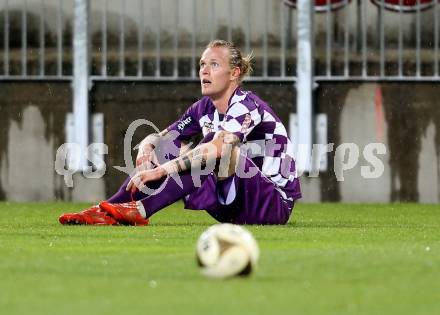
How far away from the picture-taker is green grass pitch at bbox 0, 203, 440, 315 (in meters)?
4.68

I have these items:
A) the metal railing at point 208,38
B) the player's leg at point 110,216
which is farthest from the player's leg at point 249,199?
the metal railing at point 208,38

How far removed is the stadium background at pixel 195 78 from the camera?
12383 millimetres

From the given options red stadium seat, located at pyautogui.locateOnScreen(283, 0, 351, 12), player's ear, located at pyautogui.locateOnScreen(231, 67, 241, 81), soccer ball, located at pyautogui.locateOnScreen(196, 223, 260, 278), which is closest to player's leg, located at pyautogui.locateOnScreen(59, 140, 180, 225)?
player's ear, located at pyautogui.locateOnScreen(231, 67, 241, 81)

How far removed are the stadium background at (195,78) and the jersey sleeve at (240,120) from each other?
12.6ft

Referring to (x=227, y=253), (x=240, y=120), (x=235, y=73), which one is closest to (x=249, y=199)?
(x=240, y=120)

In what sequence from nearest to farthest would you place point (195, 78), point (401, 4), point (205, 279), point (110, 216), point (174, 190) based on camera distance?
point (205, 279)
point (174, 190)
point (110, 216)
point (401, 4)
point (195, 78)

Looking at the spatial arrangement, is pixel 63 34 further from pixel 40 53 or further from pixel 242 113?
pixel 242 113

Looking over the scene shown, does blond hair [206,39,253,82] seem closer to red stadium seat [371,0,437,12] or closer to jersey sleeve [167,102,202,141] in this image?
jersey sleeve [167,102,202,141]

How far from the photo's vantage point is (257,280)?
17.6 feet

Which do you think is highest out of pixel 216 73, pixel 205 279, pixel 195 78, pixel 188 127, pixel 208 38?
pixel 208 38

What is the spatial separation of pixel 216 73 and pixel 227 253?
3419 millimetres

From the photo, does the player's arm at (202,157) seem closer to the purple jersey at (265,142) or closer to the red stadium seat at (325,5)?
the purple jersey at (265,142)

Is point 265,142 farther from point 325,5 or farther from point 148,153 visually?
point 325,5

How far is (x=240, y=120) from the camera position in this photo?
27.8 ft
